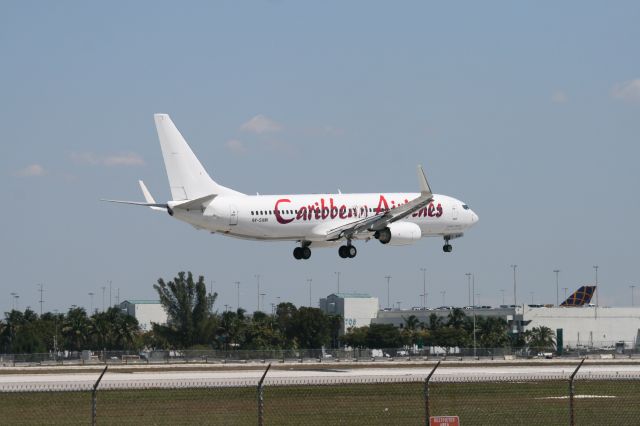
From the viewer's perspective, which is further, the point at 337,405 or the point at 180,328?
the point at 180,328

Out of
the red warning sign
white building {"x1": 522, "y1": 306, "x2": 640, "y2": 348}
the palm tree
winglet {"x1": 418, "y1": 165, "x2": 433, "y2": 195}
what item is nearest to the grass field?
the red warning sign

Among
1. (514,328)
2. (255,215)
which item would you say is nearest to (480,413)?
(255,215)

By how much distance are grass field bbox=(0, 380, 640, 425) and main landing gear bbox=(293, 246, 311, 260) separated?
34940mm

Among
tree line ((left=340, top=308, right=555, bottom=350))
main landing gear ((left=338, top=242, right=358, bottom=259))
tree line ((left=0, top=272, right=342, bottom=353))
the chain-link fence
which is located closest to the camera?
the chain-link fence

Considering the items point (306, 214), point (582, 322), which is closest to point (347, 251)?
point (306, 214)

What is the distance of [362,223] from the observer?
80.0 m

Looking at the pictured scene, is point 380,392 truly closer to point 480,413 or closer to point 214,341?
point 480,413

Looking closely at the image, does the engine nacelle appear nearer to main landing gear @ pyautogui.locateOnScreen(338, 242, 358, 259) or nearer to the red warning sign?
main landing gear @ pyautogui.locateOnScreen(338, 242, 358, 259)

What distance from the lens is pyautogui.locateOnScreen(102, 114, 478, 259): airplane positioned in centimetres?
7581

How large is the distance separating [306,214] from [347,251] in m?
5.26

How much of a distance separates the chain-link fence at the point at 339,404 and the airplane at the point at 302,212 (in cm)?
2649

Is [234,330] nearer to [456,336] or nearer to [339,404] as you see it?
[456,336]

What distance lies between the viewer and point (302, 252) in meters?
83.2

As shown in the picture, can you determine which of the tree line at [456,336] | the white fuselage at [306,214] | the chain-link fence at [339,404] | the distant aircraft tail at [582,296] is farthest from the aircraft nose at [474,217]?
the distant aircraft tail at [582,296]
